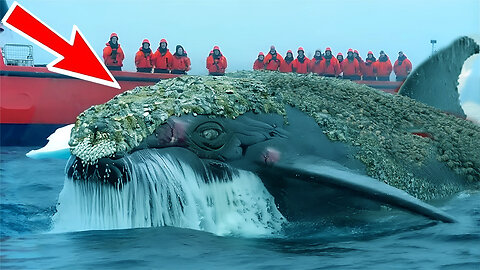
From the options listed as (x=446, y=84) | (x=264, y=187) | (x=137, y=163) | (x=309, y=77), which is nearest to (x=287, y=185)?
(x=264, y=187)

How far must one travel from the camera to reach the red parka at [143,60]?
3453 centimetres

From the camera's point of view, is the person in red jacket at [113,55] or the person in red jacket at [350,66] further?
the person in red jacket at [350,66]

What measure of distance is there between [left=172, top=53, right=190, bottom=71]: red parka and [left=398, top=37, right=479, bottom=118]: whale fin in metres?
22.7

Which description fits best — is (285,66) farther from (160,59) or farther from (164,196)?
(164,196)

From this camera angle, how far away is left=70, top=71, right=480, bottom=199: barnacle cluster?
26.9 ft

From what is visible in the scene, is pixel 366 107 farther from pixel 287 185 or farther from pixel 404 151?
pixel 287 185

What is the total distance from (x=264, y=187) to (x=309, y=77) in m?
2.74

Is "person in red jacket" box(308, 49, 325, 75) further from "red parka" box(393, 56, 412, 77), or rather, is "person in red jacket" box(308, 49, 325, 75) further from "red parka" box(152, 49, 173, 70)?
"red parka" box(152, 49, 173, 70)

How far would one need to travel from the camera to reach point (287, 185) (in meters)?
8.70

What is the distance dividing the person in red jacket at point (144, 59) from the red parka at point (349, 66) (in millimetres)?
14050

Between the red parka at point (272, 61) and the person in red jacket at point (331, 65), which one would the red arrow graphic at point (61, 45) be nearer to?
the red parka at point (272, 61)

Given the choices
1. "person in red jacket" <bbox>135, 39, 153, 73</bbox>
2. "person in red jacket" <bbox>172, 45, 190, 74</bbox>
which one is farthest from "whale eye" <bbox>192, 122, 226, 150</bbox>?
"person in red jacket" <bbox>172, 45, 190, 74</bbox>

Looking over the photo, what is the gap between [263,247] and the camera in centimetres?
774

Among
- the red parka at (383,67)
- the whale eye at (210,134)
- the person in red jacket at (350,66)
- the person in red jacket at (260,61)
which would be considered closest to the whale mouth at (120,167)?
the whale eye at (210,134)
